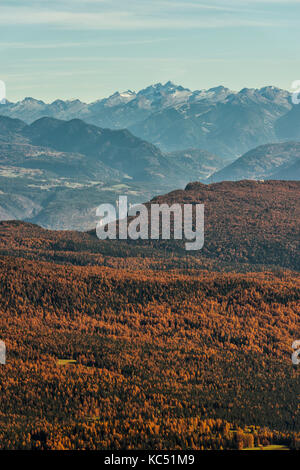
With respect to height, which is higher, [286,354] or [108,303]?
[108,303]

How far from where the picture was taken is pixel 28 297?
636 feet

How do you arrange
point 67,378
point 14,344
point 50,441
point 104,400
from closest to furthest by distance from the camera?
point 50,441 < point 104,400 < point 67,378 < point 14,344

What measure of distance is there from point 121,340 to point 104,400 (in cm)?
5052

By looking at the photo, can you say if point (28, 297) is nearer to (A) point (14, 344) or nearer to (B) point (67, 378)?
(A) point (14, 344)

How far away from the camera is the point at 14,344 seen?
148625 mm

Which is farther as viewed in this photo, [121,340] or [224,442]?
[121,340]

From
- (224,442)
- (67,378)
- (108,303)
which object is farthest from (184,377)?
(108,303)

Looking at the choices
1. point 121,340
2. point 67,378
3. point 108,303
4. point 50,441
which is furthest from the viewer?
point 108,303

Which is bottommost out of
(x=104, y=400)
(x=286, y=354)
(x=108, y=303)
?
(x=104, y=400)
